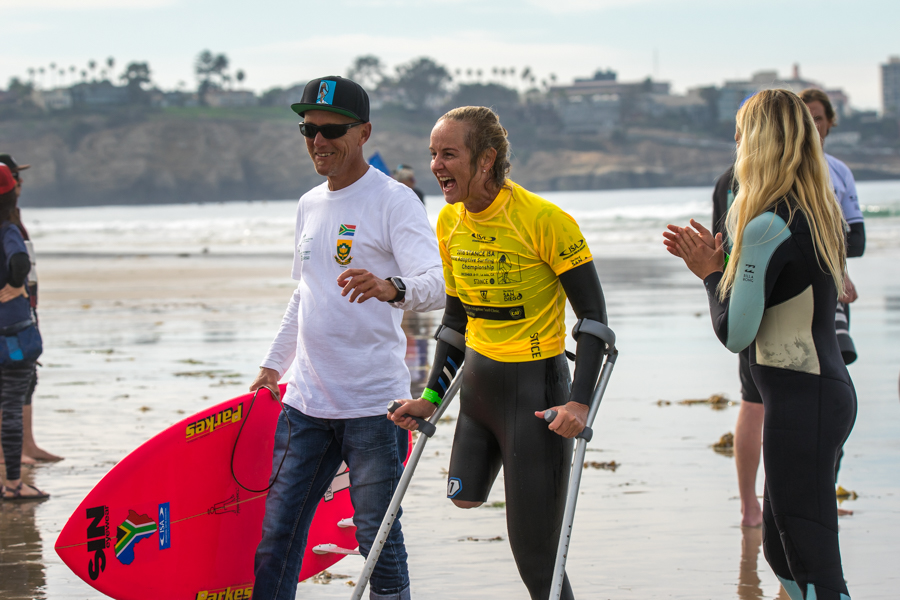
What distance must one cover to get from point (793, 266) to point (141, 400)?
6.78 metres

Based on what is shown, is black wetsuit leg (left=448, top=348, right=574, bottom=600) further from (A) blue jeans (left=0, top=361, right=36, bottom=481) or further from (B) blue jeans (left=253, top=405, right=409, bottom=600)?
(A) blue jeans (left=0, top=361, right=36, bottom=481)

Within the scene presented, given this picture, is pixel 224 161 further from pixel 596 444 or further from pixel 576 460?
pixel 576 460

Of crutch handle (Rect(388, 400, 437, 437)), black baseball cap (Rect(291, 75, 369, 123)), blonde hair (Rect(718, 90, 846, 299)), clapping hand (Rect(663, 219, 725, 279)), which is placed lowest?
crutch handle (Rect(388, 400, 437, 437))

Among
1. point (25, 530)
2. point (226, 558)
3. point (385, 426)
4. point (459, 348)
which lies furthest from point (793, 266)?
point (25, 530)

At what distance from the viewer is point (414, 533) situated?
510 centimetres

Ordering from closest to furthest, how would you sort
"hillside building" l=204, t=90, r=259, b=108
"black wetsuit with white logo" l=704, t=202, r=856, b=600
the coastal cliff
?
1. "black wetsuit with white logo" l=704, t=202, r=856, b=600
2. the coastal cliff
3. "hillside building" l=204, t=90, r=259, b=108

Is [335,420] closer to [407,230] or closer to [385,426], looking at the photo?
[385,426]

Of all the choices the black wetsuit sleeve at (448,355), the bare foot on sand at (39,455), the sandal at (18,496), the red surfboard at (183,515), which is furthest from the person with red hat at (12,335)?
the black wetsuit sleeve at (448,355)

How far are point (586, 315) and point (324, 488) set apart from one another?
1.22 metres

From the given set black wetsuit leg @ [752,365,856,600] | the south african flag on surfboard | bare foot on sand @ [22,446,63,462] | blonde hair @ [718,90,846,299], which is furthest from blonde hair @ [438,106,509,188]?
bare foot on sand @ [22,446,63,462]

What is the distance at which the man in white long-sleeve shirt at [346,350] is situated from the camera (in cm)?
341

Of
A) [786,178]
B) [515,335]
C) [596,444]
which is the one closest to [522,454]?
[515,335]

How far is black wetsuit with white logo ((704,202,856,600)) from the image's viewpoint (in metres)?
2.92

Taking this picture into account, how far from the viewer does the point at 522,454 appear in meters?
3.14
